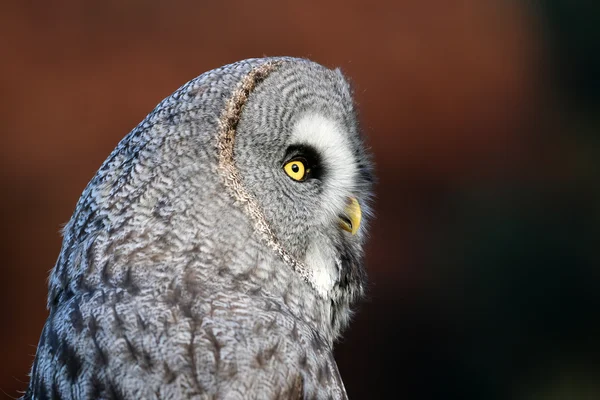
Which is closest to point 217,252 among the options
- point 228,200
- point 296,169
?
point 228,200

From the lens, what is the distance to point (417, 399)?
239 inches

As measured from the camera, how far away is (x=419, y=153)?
23.6ft

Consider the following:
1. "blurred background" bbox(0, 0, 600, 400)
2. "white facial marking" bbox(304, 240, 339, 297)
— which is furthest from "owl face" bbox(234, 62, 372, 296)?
"blurred background" bbox(0, 0, 600, 400)

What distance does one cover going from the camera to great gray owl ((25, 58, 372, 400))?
4.18 ft

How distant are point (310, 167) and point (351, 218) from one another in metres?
0.19

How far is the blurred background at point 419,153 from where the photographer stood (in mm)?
5656

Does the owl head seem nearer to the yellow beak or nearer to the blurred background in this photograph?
the yellow beak

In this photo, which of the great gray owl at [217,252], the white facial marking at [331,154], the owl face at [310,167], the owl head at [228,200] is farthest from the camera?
the white facial marking at [331,154]

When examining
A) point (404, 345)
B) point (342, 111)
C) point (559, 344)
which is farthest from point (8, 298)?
point (342, 111)

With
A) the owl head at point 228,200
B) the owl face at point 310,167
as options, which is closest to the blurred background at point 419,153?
the owl face at point 310,167

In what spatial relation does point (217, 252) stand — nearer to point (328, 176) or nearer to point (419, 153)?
point (328, 176)

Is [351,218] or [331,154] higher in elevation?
[331,154]

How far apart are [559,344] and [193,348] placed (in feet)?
15.9

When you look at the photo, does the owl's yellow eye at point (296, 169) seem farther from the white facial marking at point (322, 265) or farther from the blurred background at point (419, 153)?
the blurred background at point (419, 153)
